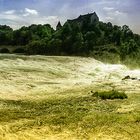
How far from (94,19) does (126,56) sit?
26.2 meters

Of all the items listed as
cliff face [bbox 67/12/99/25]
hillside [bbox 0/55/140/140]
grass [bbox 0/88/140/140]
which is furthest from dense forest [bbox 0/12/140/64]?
grass [bbox 0/88/140/140]

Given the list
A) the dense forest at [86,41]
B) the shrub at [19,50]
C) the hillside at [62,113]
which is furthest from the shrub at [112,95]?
the shrub at [19,50]

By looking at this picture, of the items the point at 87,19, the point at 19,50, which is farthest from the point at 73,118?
the point at 87,19

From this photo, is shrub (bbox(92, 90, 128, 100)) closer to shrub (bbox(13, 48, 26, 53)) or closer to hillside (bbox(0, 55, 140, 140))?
hillside (bbox(0, 55, 140, 140))

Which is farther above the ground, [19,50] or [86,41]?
[86,41]

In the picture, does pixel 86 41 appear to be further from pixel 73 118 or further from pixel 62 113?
pixel 73 118

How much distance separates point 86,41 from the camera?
84875 millimetres

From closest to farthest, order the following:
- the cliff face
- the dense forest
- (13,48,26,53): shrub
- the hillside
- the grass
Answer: the hillside
the grass
the dense forest
(13,48,26,53): shrub
the cliff face

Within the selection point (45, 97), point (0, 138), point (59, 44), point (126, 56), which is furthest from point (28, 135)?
point (59, 44)

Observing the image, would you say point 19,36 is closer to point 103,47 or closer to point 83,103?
point 103,47

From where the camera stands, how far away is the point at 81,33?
293 ft

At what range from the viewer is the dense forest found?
80.4 metres

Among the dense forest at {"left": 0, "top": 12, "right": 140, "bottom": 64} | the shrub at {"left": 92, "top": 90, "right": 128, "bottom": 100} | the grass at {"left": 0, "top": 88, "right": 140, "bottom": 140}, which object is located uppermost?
the dense forest at {"left": 0, "top": 12, "right": 140, "bottom": 64}

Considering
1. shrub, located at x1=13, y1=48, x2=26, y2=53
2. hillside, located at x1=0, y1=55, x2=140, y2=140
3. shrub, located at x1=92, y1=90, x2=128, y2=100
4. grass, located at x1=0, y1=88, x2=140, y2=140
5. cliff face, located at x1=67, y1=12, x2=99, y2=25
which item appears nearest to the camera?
hillside, located at x1=0, y1=55, x2=140, y2=140
